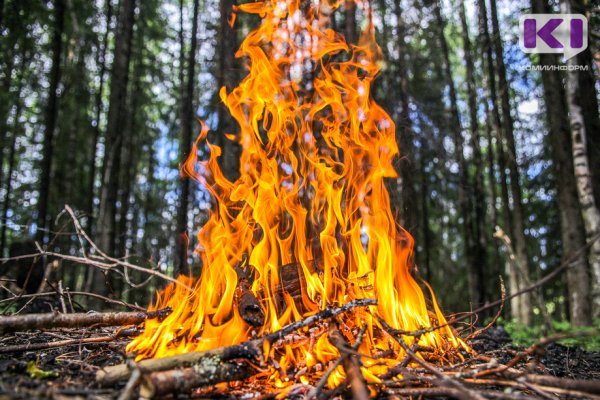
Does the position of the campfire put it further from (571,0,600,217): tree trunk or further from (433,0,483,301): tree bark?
(433,0,483,301): tree bark

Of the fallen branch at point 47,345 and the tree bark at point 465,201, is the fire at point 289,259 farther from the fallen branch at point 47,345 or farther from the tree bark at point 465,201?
the tree bark at point 465,201

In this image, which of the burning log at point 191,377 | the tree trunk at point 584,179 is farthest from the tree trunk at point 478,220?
the burning log at point 191,377

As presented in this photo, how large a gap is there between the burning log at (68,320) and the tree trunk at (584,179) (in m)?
7.23

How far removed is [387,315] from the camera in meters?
3.81

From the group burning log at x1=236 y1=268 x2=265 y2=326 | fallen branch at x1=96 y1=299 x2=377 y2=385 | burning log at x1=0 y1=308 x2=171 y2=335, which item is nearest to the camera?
fallen branch at x1=96 y1=299 x2=377 y2=385

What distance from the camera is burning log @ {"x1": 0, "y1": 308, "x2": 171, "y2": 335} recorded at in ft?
9.98

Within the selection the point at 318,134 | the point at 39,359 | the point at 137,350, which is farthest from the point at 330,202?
the point at 318,134

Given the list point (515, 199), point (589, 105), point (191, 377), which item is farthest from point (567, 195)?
point (191, 377)

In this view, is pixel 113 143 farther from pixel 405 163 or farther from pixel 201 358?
pixel 201 358

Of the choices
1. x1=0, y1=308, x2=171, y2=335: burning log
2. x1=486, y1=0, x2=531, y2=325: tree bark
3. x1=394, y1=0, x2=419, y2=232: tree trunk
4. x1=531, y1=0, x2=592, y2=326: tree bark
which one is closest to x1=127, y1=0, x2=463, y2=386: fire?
x1=0, y1=308, x2=171, y2=335: burning log

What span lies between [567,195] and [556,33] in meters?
3.82

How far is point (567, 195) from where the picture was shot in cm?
855

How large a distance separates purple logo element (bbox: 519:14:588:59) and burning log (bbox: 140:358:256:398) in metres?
9.08

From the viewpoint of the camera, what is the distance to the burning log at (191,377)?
2498 millimetres
